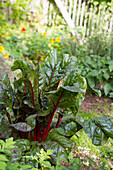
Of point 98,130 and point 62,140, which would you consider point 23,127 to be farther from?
point 98,130

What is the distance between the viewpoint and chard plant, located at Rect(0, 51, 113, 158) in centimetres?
145

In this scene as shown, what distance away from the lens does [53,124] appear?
1.97 m

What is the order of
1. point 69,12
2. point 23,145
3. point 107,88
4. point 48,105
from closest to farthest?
point 23,145
point 48,105
point 107,88
point 69,12

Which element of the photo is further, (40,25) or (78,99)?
(40,25)

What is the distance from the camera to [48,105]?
172 cm

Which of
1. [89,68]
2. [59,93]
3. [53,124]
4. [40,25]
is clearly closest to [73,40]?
[89,68]

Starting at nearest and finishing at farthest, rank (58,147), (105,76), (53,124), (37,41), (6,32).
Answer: (58,147) < (53,124) < (105,76) < (37,41) < (6,32)

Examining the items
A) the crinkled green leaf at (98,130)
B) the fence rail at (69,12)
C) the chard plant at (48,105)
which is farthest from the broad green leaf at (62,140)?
the fence rail at (69,12)

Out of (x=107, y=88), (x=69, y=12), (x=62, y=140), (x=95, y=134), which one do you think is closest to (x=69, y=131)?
(x=62, y=140)

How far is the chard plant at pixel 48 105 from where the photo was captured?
1.45m

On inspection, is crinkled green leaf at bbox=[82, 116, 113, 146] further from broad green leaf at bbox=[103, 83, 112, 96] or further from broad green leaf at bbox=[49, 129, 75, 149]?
broad green leaf at bbox=[103, 83, 112, 96]

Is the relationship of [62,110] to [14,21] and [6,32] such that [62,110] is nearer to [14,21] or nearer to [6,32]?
[6,32]

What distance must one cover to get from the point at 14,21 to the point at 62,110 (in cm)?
563

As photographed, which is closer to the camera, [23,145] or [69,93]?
[69,93]
